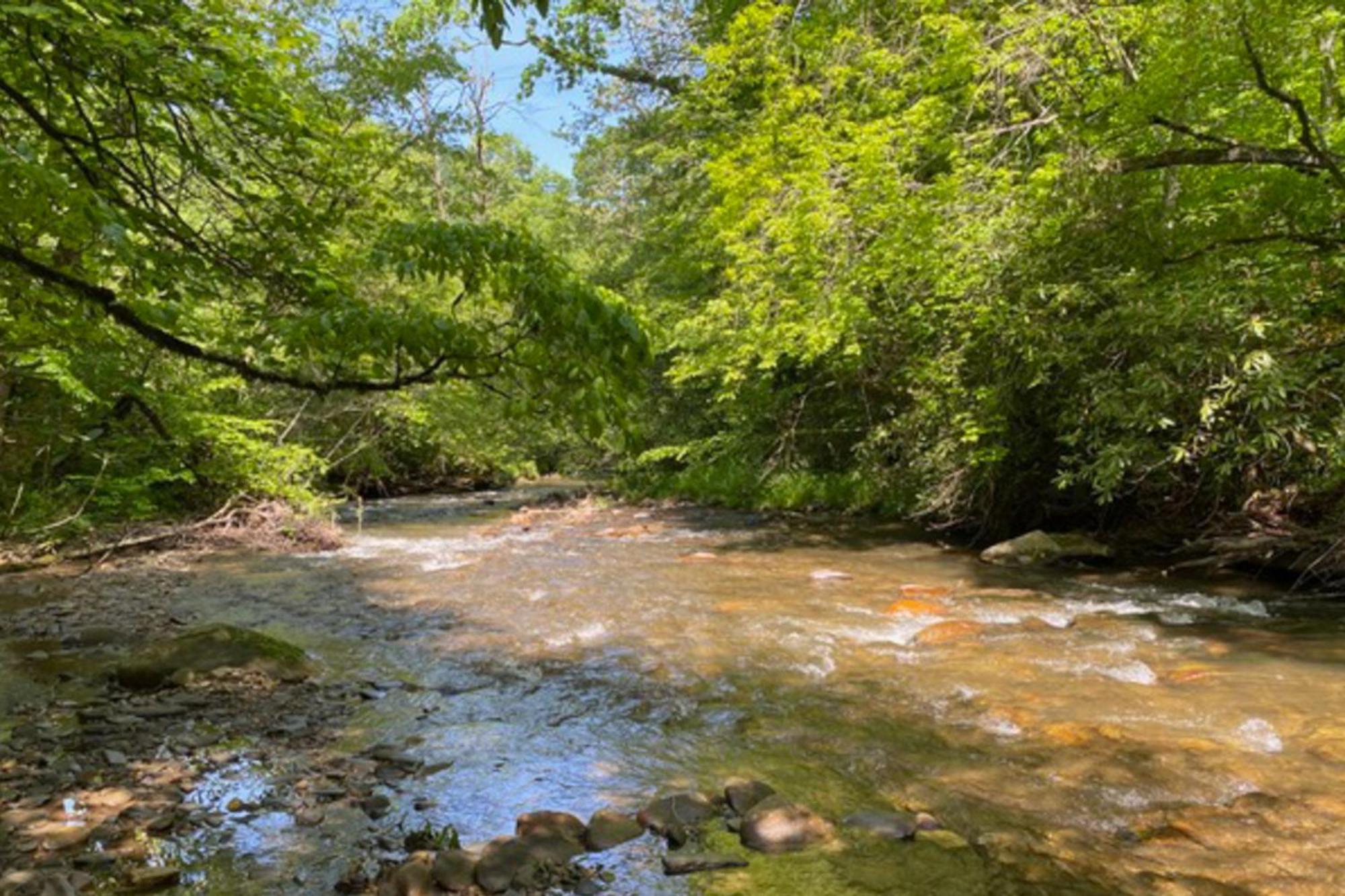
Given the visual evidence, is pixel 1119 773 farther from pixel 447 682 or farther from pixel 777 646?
pixel 447 682

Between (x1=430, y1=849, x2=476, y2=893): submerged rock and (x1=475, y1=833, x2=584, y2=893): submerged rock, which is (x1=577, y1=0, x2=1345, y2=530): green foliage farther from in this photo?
(x1=430, y1=849, x2=476, y2=893): submerged rock

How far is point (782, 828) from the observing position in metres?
3.76

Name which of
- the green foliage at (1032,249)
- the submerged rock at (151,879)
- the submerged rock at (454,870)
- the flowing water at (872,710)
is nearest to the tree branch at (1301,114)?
the green foliage at (1032,249)

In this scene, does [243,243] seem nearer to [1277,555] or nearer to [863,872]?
[863,872]

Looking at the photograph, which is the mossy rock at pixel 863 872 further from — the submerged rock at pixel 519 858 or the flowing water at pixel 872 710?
the submerged rock at pixel 519 858

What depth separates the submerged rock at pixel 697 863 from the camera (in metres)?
3.49

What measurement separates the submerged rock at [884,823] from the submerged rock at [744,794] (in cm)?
41

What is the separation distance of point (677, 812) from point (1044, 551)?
8.39m

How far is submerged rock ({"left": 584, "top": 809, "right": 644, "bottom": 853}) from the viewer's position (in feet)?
12.3

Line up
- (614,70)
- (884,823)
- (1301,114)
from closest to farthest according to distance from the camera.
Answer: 1. (884,823)
2. (1301,114)
3. (614,70)

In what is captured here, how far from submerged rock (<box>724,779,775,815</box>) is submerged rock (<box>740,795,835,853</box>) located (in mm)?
116

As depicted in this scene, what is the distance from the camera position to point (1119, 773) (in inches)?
175

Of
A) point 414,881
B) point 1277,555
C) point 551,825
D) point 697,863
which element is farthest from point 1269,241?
point 414,881

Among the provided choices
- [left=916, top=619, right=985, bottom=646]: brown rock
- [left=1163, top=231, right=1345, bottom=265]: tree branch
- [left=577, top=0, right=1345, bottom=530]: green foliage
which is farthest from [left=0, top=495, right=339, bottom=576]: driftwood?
[left=1163, top=231, right=1345, bottom=265]: tree branch
